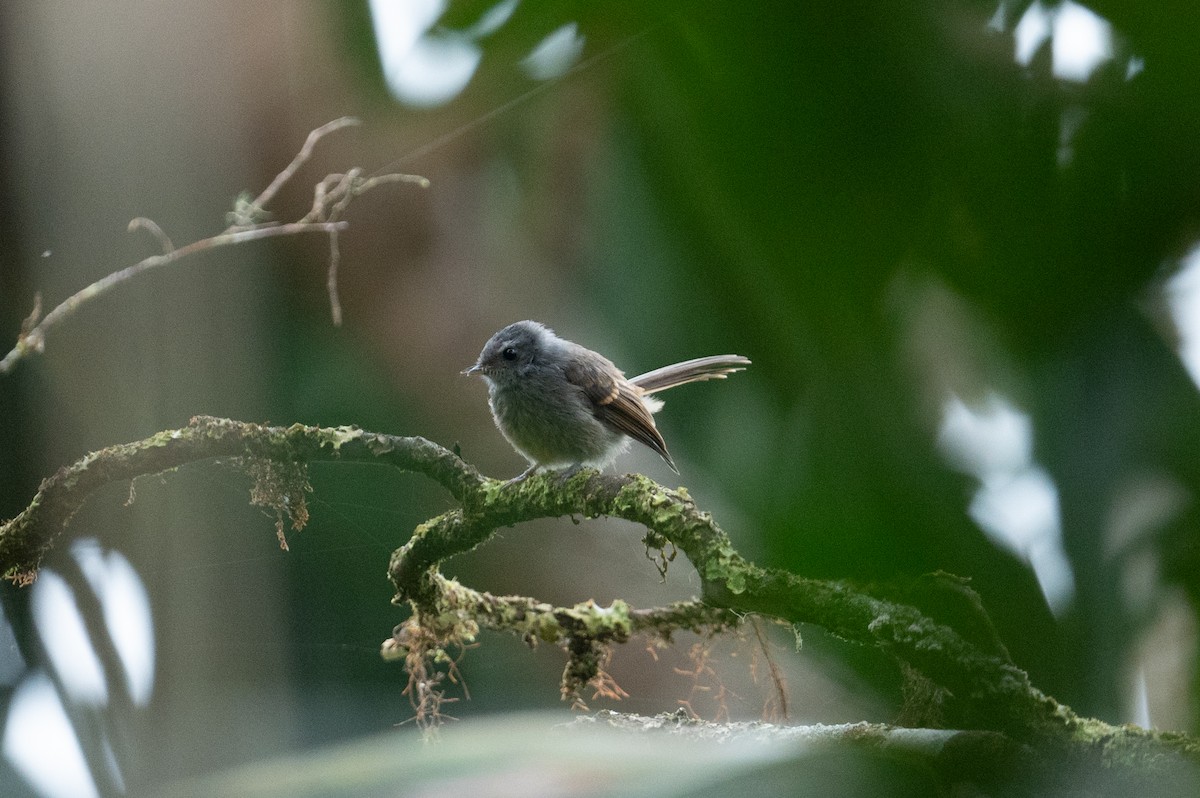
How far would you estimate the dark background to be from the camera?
0.78ft

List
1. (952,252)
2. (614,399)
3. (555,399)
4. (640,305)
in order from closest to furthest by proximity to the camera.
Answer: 1. (952,252)
2. (640,305)
3. (614,399)
4. (555,399)

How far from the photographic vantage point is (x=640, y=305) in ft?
2.32

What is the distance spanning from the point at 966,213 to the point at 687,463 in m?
0.48

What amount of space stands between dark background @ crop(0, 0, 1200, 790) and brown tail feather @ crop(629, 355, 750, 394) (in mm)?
15

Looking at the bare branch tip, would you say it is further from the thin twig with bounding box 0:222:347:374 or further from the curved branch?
the curved branch

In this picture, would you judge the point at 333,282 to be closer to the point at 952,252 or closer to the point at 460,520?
the point at 460,520

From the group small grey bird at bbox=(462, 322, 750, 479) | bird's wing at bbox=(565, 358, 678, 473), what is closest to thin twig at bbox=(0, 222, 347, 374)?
small grey bird at bbox=(462, 322, 750, 479)

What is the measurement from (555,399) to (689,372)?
2.27ft

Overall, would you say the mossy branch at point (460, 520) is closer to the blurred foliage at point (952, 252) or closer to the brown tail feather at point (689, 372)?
the brown tail feather at point (689, 372)

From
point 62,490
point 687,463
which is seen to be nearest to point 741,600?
point 687,463

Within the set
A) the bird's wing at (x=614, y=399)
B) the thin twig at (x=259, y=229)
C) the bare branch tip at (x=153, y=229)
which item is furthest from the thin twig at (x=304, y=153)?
the bird's wing at (x=614, y=399)

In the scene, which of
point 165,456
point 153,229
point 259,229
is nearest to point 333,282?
point 259,229

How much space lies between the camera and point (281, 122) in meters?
1.27

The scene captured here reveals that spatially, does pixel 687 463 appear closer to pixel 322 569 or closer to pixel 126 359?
pixel 322 569
